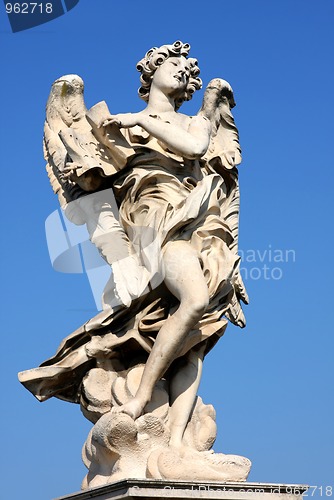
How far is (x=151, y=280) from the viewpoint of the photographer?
340 inches

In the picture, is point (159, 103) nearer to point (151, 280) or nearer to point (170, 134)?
point (170, 134)

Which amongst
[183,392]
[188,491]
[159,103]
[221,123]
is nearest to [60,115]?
[159,103]

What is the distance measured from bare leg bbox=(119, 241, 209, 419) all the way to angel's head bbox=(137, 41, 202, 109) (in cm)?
162

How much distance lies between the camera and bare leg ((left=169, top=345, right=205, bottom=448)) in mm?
8406

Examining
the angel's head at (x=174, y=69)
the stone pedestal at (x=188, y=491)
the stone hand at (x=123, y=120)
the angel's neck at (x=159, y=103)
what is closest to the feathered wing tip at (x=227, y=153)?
the angel's head at (x=174, y=69)

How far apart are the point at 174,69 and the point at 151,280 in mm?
1795

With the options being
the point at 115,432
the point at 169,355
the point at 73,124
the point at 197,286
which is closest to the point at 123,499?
the point at 115,432

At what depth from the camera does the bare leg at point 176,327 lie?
834cm

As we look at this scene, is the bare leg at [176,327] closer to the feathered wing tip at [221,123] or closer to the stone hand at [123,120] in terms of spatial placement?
the stone hand at [123,120]

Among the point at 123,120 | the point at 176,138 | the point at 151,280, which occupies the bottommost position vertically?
the point at 151,280

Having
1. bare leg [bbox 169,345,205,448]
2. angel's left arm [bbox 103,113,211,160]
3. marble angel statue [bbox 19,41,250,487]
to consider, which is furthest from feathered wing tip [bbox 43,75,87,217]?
bare leg [bbox 169,345,205,448]

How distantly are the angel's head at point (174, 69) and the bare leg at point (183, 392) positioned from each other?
213 centimetres

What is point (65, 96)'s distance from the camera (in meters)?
9.62

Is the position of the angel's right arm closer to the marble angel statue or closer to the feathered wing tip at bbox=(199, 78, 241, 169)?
the marble angel statue
